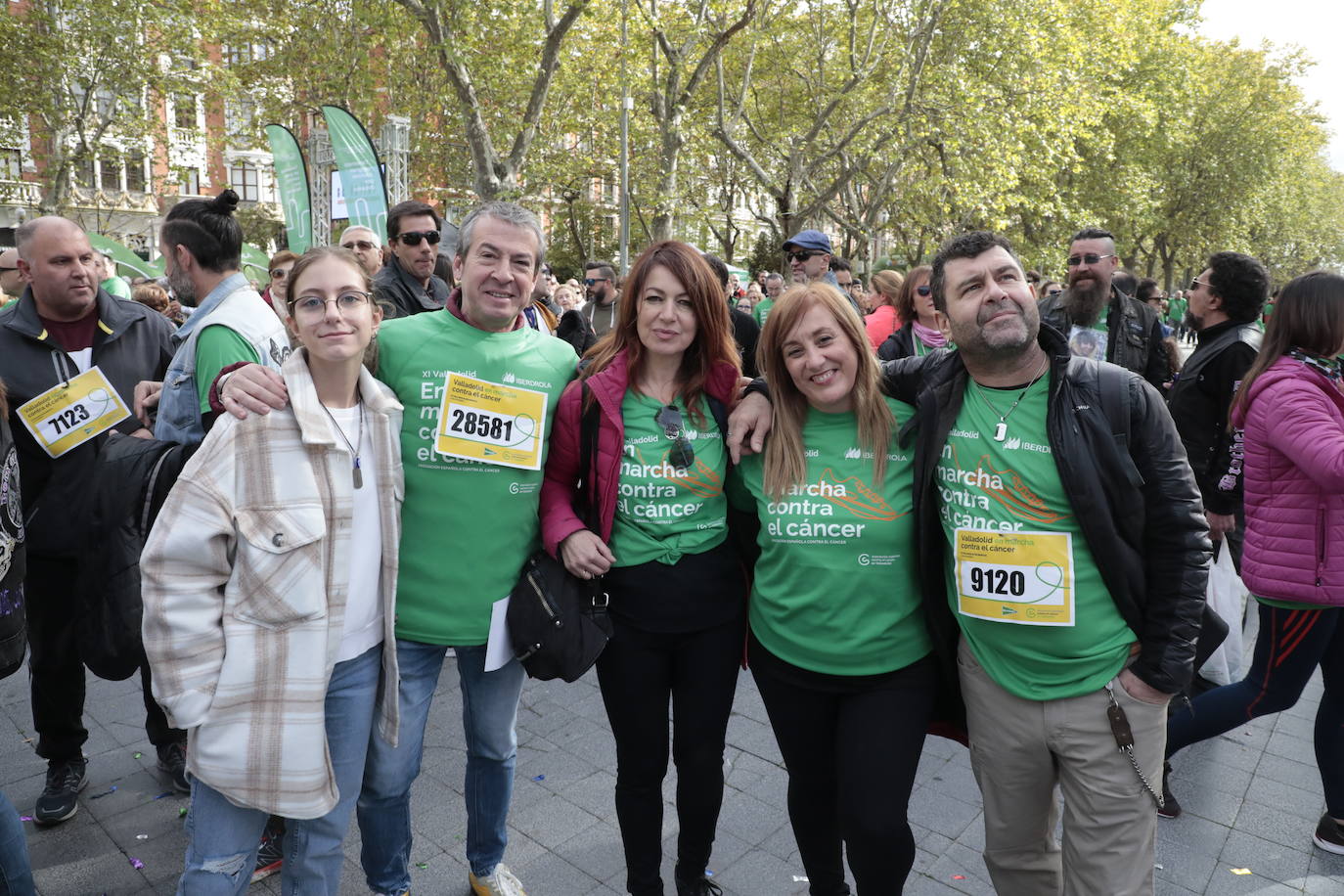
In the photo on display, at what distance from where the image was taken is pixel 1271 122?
32219mm

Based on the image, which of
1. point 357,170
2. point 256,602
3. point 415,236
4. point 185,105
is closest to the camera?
point 256,602

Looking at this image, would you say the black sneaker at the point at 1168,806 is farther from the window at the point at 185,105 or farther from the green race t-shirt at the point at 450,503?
the window at the point at 185,105

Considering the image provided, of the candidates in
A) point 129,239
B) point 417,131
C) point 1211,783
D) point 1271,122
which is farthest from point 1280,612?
point 129,239

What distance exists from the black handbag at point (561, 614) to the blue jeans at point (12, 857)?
138 cm

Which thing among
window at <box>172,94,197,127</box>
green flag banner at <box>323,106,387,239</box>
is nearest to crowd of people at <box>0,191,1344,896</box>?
green flag banner at <box>323,106,387,239</box>

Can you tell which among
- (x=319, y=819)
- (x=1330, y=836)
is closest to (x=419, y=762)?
(x=319, y=819)

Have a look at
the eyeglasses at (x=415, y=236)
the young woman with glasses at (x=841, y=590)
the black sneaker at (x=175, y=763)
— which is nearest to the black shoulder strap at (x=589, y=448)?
the young woman with glasses at (x=841, y=590)

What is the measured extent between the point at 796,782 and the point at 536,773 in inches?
60.3

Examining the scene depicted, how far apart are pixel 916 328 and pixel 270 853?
13.7ft

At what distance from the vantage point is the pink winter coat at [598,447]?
8.43ft

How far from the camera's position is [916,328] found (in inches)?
209

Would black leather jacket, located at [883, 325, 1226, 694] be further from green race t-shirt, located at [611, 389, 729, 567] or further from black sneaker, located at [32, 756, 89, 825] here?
black sneaker, located at [32, 756, 89, 825]

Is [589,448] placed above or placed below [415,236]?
below

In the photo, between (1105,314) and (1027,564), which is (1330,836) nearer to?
(1027,564)
